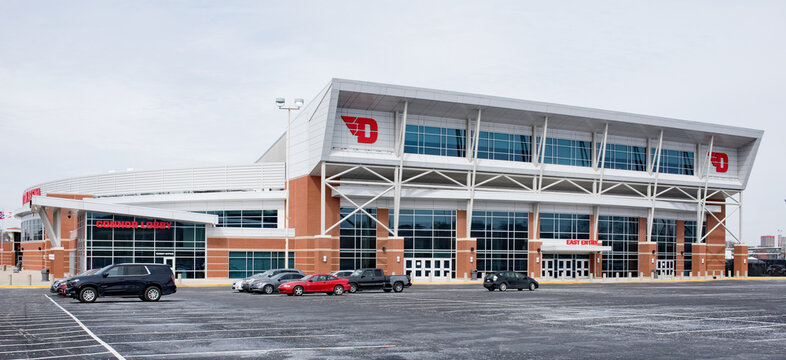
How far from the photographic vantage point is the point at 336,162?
58375mm

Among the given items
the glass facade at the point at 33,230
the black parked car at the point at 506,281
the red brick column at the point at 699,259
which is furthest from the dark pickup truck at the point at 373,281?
the glass facade at the point at 33,230

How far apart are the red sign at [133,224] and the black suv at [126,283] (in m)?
27.7

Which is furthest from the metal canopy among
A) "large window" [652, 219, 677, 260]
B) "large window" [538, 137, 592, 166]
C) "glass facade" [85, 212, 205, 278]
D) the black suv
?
the black suv

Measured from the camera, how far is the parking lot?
1498cm

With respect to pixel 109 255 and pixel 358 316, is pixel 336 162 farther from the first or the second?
pixel 358 316

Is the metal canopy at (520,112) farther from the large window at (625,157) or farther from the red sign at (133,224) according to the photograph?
the red sign at (133,224)

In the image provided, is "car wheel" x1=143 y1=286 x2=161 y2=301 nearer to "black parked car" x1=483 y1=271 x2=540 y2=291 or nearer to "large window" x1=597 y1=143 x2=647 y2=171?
"black parked car" x1=483 y1=271 x2=540 y2=291

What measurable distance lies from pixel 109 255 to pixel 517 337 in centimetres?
4884

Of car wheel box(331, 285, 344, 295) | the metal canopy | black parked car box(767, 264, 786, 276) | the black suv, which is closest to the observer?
the black suv

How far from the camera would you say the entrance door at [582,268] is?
71188mm

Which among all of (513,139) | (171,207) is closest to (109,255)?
(171,207)

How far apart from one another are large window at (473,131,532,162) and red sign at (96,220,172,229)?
28.5 metres

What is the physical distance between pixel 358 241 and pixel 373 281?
1889 cm

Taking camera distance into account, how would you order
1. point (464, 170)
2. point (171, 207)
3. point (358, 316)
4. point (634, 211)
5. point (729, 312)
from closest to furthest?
point (358, 316)
point (729, 312)
point (464, 170)
point (171, 207)
point (634, 211)
